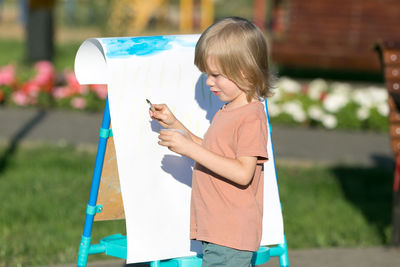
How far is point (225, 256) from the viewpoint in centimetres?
299

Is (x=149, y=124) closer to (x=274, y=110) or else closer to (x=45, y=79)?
(x=274, y=110)

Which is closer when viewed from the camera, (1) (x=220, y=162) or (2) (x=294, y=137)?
(1) (x=220, y=162)

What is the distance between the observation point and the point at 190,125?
363 centimetres

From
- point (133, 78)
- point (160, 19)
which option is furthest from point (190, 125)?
point (160, 19)

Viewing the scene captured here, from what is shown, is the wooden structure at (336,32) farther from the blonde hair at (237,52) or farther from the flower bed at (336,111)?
the blonde hair at (237,52)

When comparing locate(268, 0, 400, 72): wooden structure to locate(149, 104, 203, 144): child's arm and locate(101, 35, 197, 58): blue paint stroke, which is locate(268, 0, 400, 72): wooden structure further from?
locate(149, 104, 203, 144): child's arm

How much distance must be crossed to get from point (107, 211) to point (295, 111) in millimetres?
6517

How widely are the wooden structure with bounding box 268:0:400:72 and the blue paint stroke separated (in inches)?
354

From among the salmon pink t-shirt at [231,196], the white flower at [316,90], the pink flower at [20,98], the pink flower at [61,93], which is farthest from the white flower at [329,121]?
the salmon pink t-shirt at [231,196]

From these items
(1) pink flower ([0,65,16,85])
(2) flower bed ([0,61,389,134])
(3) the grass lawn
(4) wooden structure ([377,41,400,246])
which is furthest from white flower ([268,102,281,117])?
(4) wooden structure ([377,41,400,246])

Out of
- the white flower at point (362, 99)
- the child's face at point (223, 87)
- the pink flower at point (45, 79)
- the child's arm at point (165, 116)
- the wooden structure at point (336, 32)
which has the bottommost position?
the child's arm at point (165, 116)

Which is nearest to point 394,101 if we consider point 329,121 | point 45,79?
point 329,121

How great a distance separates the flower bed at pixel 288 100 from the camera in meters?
9.69

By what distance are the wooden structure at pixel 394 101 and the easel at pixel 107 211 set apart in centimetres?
173
